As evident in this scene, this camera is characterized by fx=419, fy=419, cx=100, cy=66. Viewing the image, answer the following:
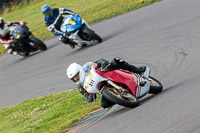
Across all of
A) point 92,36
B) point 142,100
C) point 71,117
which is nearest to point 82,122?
point 71,117

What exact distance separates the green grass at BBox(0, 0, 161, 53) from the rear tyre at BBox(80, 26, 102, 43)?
399 cm

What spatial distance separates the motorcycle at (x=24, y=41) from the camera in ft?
58.4

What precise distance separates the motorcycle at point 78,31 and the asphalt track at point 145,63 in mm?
322

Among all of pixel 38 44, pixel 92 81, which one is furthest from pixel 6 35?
pixel 92 81

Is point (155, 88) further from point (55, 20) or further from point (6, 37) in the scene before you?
point (6, 37)

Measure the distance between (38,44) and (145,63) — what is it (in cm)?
776

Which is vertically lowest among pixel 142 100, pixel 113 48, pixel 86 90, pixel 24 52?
pixel 24 52

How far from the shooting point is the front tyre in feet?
58.2

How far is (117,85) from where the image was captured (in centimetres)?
747

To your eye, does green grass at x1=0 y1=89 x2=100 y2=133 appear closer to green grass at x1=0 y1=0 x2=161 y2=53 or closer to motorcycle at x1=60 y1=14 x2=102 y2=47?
motorcycle at x1=60 y1=14 x2=102 y2=47

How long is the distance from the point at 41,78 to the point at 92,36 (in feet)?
7.79

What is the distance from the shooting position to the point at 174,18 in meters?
14.2

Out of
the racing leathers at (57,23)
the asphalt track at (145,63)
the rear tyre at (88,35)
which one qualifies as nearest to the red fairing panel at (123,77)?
the asphalt track at (145,63)

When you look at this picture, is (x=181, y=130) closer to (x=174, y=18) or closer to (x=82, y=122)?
(x=82, y=122)
